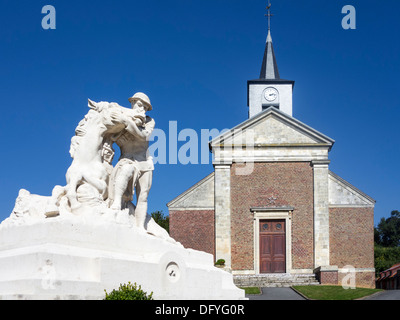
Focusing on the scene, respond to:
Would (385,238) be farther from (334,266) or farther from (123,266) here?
(123,266)

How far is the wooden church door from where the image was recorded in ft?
96.8

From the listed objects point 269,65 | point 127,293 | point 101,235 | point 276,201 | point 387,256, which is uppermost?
point 269,65

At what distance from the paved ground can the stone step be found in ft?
8.34

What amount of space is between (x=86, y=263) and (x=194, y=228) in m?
22.5

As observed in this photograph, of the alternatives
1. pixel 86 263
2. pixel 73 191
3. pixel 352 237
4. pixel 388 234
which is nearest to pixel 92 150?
pixel 73 191

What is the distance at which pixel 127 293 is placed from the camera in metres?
7.49

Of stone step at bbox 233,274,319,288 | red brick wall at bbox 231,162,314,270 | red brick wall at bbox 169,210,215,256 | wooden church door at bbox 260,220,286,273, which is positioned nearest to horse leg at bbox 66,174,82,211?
stone step at bbox 233,274,319,288

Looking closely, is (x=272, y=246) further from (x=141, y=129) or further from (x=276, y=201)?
(x=141, y=129)

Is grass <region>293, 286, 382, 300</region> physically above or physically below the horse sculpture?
below

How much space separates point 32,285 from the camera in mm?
6934

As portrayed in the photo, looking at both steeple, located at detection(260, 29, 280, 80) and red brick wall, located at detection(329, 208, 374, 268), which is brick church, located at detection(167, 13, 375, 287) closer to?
red brick wall, located at detection(329, 208, 374, 268)

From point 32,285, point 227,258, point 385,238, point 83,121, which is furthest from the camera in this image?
point 385,238
